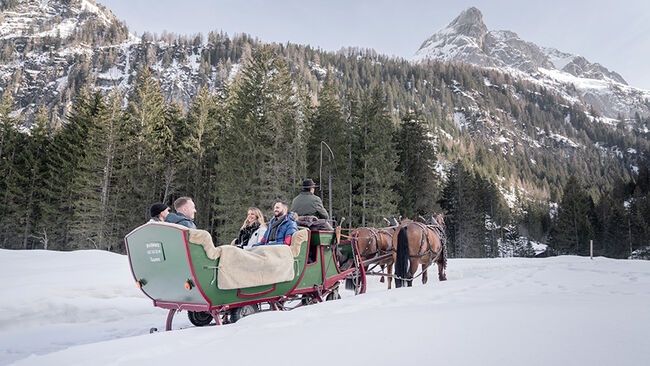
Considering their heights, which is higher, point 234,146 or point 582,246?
point 234,146

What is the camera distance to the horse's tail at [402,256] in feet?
24.4

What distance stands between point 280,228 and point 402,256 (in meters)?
3.51

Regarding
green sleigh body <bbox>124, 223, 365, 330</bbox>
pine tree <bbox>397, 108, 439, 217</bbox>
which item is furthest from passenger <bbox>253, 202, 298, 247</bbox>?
pine tree <bbox>397, 108, 439, 217</bbox>

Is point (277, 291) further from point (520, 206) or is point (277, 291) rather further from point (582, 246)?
point (520, 206)

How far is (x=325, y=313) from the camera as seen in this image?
132 inches

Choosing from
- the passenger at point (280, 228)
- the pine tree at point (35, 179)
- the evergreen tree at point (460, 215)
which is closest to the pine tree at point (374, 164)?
the evergreen tree at point (460, 215)

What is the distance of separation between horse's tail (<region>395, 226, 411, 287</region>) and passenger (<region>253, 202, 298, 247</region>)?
10.8 ft

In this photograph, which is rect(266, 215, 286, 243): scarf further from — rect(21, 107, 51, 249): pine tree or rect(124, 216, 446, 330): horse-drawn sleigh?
rect(21, 107, 51, 249): pine tree

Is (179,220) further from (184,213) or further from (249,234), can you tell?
(249,234)

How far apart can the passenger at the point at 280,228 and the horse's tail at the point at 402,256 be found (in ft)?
10.8

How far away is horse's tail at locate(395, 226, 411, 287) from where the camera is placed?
293 inches

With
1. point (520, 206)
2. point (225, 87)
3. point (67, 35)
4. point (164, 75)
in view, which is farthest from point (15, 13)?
point (520, 206)

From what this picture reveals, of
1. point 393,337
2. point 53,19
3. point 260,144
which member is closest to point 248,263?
point 393,337

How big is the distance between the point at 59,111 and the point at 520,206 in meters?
132
